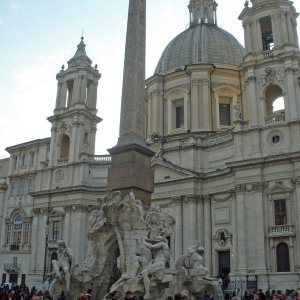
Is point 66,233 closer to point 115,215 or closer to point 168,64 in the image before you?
point 168,64

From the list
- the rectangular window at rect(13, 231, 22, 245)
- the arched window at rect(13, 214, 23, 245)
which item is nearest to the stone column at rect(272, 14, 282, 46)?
the arched window at rect(13, 214, 23, 245)

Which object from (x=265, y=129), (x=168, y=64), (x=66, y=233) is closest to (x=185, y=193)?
(x=265, y=129)

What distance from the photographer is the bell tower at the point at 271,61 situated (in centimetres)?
3266

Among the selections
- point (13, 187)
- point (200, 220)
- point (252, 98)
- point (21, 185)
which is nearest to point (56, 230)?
point (21, 185)

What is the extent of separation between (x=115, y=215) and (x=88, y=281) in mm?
2811

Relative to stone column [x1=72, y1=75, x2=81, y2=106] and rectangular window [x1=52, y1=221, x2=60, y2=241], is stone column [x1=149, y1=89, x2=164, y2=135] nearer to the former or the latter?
stone column [x1=72, y1=75, x2=81, y2=106]

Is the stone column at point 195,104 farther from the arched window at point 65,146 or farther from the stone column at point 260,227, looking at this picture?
the arched window at point 65,146

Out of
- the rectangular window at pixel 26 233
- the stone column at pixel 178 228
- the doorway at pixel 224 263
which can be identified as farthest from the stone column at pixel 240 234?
the rectangular window at pixel 26 233

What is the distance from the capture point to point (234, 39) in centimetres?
4803

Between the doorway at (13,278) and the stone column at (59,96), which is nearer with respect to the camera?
the doorway at (13,278)

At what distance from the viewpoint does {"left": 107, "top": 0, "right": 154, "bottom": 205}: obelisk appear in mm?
17969

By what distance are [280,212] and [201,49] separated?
20569mm

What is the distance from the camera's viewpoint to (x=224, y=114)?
141 ft

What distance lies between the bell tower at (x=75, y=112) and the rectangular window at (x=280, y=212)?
19.9 m
